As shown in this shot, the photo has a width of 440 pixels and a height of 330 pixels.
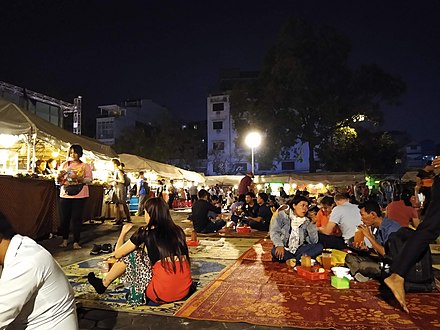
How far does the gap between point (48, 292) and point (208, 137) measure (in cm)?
4722

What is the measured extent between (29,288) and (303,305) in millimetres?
3115

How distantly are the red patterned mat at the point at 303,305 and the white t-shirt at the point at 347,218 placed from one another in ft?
5.26

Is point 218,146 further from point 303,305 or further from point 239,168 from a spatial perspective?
point 303,305

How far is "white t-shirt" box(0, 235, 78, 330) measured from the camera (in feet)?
6.15

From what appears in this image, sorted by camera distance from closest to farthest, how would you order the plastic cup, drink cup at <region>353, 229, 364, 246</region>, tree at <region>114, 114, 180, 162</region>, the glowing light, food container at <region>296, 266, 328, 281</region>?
food container at <region>296, 266, 328, 281</region> → the plastic cup → drink cup at <region>353, 229, 364, 246</region> → the glowing light → tree at <region>114, 114, 180, 162</region>

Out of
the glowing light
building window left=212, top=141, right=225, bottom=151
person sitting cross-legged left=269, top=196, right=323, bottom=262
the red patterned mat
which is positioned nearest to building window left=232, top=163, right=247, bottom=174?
building window left=212, top=141, right=225, bottom=151

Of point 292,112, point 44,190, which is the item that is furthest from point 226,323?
point 292,112

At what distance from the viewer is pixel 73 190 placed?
741 cm

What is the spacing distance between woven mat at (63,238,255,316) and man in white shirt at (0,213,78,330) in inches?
77.1

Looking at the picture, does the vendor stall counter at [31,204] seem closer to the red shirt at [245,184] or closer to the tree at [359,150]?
the red shirt at [245,184]

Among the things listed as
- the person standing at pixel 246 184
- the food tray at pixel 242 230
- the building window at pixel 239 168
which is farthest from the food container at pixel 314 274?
the building window at pixel 239 168

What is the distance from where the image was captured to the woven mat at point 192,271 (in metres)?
4.13

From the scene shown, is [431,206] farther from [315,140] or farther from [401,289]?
[315,140]

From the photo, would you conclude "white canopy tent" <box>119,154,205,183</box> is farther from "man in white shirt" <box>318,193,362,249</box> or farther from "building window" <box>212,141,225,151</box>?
"building window" <box>212,141,225,151</box>
